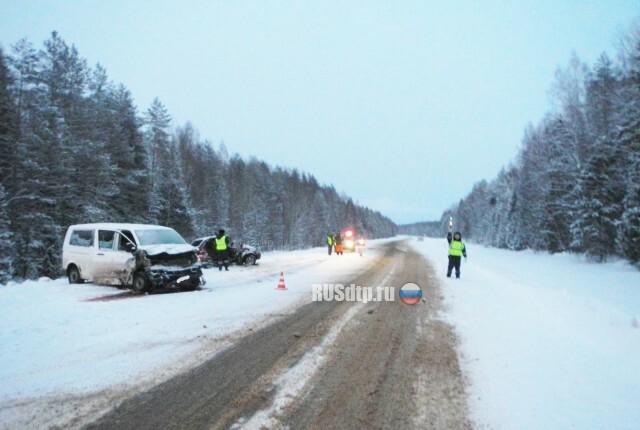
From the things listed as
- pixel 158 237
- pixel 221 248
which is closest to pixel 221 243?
pixel 221 248

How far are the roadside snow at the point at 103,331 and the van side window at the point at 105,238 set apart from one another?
4.68 ft

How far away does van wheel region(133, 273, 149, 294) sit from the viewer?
10797 millimetres

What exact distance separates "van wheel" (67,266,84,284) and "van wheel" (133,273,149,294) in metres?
3.13

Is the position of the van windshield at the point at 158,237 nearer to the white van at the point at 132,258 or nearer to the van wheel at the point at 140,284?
the white van at the point at 132,258

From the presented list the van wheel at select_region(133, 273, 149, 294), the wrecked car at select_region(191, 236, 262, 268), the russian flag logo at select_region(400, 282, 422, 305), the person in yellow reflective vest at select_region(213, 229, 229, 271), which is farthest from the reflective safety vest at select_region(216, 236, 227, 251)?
the russian flag logo at select_region(400, 282, 422, 305)

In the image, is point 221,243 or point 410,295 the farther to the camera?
point 221,243

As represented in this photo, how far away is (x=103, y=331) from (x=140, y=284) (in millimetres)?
4606

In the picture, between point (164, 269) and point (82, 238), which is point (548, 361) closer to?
point (164, 269)

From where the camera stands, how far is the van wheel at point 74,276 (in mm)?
12531

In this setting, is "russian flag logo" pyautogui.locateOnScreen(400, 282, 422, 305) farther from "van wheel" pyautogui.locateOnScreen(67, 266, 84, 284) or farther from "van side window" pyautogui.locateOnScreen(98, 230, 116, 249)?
"van wheel" pyautogui.locateOnScreen(67, 266, 84, 284)

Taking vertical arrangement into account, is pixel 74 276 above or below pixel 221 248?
below

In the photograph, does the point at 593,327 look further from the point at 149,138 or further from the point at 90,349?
the point at 149,138

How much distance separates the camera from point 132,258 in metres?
11.2

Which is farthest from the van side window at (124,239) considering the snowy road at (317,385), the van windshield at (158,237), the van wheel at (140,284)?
the snowy road at (317,385)
